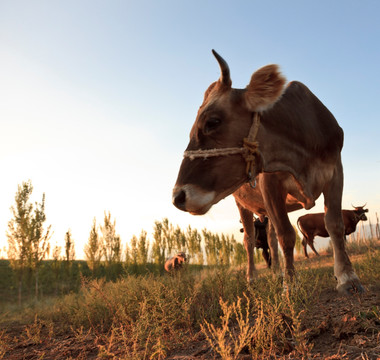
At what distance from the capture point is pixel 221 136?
284cm

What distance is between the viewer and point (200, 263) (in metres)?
18.3

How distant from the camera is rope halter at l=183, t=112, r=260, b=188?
9.03ft

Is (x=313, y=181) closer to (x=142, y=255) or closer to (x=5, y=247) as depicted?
(x=5, y=247)

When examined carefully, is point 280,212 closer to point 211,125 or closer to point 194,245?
point 211,125

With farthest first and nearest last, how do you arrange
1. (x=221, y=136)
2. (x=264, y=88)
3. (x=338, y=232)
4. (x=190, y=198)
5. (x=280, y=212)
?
(x=338, y=232) → (x=280, y=212) → (x=264, y=88) → (x=221, y=136) → (x=190, y=198)

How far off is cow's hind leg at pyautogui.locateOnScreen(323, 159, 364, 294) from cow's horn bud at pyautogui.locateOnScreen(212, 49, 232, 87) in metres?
1.88

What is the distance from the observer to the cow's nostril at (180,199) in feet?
8.39

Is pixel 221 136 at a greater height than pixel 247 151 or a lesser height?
greater

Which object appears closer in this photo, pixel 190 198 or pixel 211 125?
pixel 190 198

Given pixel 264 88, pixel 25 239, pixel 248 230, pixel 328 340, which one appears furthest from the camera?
pixel 25 239

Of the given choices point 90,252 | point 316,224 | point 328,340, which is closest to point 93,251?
point 90,252

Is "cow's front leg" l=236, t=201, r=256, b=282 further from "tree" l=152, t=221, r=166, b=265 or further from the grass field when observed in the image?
"tree" l=152, t=221, r=166, b=265

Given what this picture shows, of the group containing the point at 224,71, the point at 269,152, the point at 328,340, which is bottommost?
the point at 328,340

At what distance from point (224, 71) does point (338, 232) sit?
229cm
